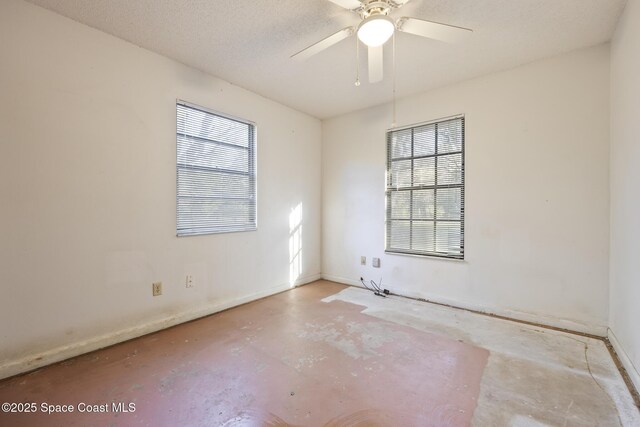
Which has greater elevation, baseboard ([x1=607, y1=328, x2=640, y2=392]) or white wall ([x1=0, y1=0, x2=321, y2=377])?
white wall ([x1=0, y1=0, x2=321, y2=377])

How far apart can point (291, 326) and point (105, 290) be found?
1612 mm

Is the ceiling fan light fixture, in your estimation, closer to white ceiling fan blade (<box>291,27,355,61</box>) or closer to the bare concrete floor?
white ceiling fan blade (<box>291,27,355,61</box>)

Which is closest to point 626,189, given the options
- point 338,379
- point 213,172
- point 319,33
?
point 338,379

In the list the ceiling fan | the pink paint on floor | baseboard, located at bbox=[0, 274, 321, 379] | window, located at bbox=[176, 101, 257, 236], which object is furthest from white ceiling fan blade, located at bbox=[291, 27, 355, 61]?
baseboard, located at bbox=[0, 274, 321, 379]

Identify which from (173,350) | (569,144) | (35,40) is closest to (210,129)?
(35,40)

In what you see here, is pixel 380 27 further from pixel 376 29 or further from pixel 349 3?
pixel 349 3

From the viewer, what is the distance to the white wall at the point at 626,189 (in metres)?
1.87

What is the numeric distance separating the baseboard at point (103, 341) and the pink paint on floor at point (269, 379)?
0.06m

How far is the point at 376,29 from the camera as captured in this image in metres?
1.80

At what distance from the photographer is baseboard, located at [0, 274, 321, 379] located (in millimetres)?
1942

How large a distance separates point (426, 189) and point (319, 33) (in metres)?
2.11

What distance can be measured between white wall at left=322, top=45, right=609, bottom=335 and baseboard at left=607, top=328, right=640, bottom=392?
0.19 metres

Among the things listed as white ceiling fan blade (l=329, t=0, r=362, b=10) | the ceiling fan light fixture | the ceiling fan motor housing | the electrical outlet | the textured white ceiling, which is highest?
the textured white ceiling

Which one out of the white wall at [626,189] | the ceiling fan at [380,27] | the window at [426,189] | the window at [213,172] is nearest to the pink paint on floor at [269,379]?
the white wall at [626,189]
